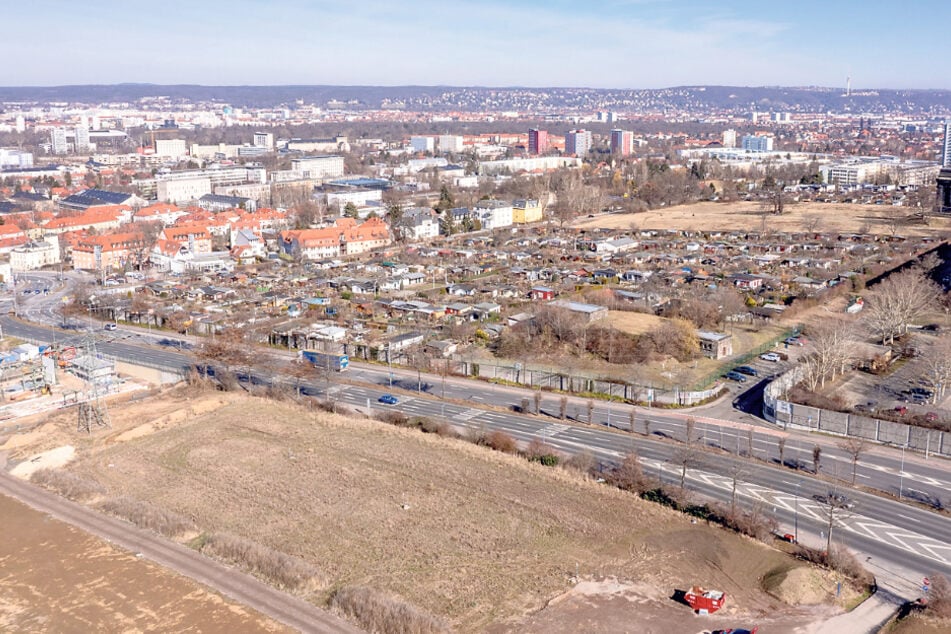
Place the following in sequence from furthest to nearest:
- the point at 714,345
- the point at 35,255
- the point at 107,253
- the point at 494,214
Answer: the point at 494,214 → the point at 35,255 → the point at 107,253 → the point at 714,345

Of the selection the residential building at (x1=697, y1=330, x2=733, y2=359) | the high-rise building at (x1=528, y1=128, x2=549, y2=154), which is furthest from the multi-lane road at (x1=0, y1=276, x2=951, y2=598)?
the high-rise building at (x1=528, y1=128, x2=549, y2=154)

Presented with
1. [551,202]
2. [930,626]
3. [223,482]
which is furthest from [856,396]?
[551,202]

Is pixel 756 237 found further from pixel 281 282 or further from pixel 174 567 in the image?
pixel 174 567

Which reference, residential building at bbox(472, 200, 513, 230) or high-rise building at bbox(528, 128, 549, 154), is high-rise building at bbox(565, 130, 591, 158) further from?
residential building at bbox(472, 200, 513, 230)

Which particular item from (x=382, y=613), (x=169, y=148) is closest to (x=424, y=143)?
(x=169, y=148)

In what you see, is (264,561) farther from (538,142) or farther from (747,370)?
(538,142)

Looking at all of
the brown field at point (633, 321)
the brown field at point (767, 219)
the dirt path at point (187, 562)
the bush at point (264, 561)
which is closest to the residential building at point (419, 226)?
the brown field at point (767, 219)
